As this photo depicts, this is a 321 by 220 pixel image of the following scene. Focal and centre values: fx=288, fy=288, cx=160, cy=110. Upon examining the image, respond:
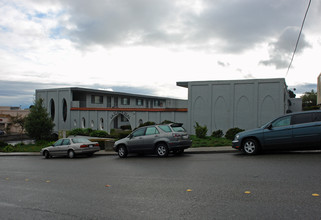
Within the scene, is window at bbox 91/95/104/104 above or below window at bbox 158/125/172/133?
above

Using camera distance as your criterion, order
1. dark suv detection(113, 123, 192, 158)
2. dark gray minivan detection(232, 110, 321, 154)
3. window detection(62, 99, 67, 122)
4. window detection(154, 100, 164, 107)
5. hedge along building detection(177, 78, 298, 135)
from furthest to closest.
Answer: window detection(154, 100, 164, 107), window detection(62, 99, 67, 122), hedge along building detection(177, 78, 298, 135), dark suv detection(113, 123, 192, 158), dark gray minivan detection(232, 110, 321, 154)

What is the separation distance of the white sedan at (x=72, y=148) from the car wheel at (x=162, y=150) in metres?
5.77

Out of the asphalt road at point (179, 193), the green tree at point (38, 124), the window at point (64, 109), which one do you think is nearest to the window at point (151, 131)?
the asphalt road at point (179, 193)

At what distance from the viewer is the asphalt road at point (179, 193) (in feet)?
17.4

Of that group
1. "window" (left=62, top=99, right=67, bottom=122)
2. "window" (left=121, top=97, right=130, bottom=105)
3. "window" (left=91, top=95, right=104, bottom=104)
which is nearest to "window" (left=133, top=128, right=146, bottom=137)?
"window" (left=62, top=99, right=67, bottom=122)

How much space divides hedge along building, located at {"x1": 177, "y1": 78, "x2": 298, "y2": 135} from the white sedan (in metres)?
9.83

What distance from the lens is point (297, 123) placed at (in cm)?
1169

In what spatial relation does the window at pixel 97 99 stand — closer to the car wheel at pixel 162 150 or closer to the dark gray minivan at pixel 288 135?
the car wheel at pixel 162 150

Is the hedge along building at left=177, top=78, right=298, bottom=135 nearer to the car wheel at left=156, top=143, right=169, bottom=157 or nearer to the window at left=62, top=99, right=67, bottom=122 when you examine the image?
the car wheel at left=156, top=143, right=169, bottom=157

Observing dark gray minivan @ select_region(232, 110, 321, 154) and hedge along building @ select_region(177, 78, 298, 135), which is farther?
hedge along building @ select_region(177, 78, 298, 135)

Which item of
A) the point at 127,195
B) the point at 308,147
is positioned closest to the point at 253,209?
the point at 127,195

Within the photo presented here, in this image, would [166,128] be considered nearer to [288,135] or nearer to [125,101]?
[288,135]

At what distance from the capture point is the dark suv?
1389 cm

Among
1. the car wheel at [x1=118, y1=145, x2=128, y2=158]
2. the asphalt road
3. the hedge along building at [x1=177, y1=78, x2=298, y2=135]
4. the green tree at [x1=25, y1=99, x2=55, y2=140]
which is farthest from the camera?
the green tree at [x1=25, y1=99, x2=55, y2=140]
